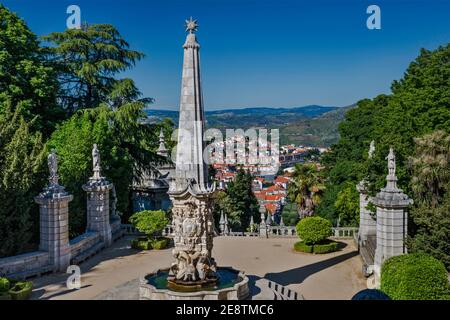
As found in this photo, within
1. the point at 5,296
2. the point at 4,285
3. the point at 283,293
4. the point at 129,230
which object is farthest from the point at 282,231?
the point at 5,296

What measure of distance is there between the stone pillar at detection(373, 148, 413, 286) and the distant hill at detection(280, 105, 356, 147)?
116063 mm

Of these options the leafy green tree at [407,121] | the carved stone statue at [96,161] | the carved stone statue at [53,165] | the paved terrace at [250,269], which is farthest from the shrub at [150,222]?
the leafy green tree at [407,121]

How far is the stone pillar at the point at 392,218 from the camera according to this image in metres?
21.5

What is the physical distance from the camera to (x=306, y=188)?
40.9 metres

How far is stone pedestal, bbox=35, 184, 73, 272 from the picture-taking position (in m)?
24.4

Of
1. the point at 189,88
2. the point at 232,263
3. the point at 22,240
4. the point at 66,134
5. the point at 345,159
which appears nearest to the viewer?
the point at 189,88

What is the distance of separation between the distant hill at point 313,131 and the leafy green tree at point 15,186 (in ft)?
381

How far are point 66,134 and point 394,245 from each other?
64.1 ft

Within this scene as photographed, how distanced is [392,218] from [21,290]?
15.4m

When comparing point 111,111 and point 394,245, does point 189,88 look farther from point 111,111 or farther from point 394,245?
point 111,111

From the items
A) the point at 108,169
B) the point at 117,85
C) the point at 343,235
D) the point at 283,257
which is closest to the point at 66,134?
the point at 108,169

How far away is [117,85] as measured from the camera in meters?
37.0

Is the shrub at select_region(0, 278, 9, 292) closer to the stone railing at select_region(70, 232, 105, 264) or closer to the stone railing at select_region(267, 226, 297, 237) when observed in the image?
the stone railing at select_region(70, 232, 105, 264)

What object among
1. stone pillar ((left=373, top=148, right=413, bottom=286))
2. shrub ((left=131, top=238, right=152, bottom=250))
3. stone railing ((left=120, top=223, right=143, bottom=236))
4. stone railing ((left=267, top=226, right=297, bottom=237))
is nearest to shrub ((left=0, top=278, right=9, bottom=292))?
shrub ((left=131, top=238, right=152, bottom=250))
